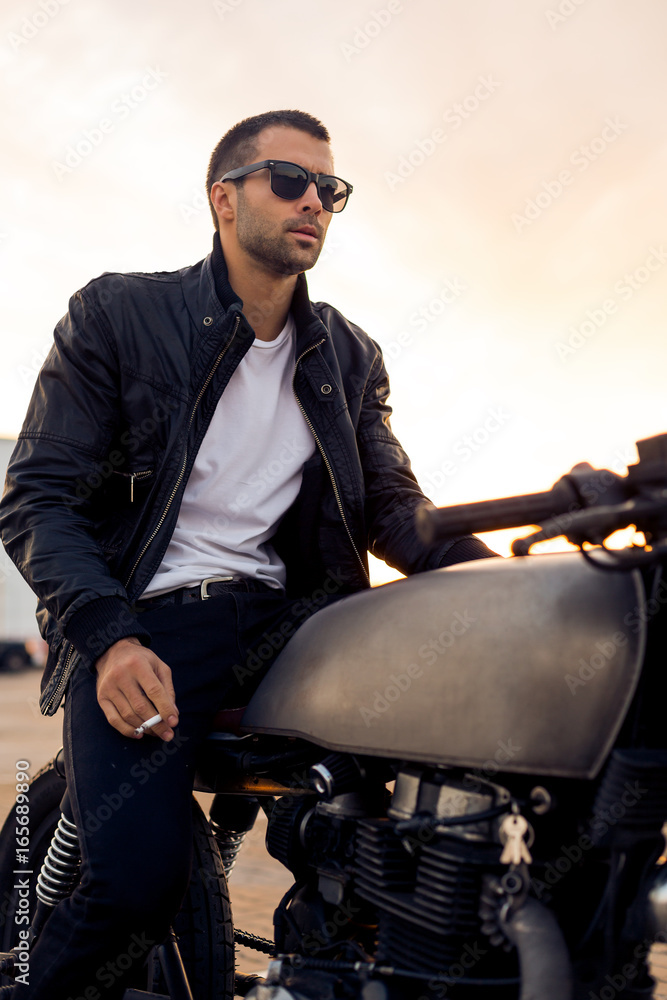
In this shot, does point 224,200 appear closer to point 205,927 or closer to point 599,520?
point 599,520

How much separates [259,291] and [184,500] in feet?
2.01

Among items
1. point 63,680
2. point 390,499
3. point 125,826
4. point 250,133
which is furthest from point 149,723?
point 250,133

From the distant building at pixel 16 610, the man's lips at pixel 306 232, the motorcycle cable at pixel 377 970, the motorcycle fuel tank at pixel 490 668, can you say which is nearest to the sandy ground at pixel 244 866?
the motorcycle cable at pixel 377 970

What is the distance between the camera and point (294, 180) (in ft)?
7.55

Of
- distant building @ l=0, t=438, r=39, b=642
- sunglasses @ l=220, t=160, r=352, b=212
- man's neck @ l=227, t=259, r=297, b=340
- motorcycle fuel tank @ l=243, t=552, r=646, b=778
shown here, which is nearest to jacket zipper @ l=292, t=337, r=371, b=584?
man's neck @ l=227, t=259, r=297, b=340

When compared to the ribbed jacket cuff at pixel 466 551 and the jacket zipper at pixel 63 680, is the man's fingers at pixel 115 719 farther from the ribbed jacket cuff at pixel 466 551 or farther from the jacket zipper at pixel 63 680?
the ribbed jacket cuff at pixel 466 551

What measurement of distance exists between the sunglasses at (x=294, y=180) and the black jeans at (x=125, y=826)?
1118mm

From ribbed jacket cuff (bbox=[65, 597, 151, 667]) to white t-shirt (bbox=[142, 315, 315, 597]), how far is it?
0.26 meters

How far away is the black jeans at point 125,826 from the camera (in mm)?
1694

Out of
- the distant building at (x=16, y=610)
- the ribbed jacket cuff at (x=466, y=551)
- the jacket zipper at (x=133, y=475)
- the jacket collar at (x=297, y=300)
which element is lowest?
the distant building at (x=16, y=610)

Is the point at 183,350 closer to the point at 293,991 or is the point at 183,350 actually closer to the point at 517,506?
the point at 517,506

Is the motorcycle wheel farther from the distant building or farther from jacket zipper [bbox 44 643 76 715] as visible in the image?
the distant building

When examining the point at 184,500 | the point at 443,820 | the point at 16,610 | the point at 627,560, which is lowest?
the point at 16,610

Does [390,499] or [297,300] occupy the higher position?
[297,300]
